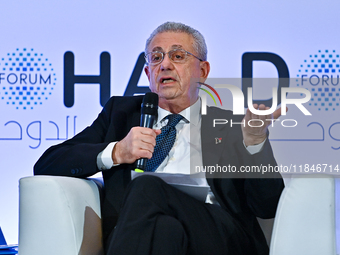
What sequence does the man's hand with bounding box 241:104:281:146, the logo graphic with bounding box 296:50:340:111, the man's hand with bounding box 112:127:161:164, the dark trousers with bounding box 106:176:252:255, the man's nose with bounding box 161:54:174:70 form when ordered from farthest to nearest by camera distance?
the logo graphic with bounding box 296:50:340:111 → the man's nose with bounding box 161:54:174:70 → the man's hand with bounding box 112:127:161:164 → the man's hand with bounding box 241:104:281:146 → the dark trousers with bounding box 106:176:252:255

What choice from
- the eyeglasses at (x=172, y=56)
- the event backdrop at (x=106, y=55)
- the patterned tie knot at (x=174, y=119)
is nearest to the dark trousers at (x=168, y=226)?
the patterned tie knot at (x=174, y=119)

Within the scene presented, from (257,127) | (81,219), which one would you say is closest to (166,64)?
(257,127)

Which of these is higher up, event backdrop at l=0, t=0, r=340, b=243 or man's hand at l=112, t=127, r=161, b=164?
event backdrop at l=0, t=0, r=340, b=243

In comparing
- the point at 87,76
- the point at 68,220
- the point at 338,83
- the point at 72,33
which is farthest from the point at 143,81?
the point at 68,220

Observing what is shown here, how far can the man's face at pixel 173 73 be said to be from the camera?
1.82 metres

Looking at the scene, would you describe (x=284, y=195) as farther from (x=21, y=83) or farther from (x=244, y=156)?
(x=21, y=83)

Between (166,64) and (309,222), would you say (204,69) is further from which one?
(309,222)

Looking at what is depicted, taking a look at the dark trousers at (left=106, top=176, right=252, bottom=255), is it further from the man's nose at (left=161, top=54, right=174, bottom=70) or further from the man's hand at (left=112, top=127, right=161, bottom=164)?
the man's nose at (left=161, top=54, right=174, bottom=70)

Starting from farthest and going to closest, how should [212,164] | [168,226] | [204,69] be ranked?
[204,69] < [212,164] < [168,226]

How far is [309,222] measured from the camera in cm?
123

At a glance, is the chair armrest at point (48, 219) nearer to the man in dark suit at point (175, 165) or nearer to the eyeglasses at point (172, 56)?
the man in dark suit at point (175, 165)

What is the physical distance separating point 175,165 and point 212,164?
0.52 ft

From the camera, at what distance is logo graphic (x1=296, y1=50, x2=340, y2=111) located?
2721 millimetres

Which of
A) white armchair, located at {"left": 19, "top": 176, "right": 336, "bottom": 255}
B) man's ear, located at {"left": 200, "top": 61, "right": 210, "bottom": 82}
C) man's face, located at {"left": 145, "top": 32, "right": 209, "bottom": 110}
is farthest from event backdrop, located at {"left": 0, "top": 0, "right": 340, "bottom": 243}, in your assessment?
white armchair, located at {"left": 19, "top": 176, "right": 336, "bottom": 255}
